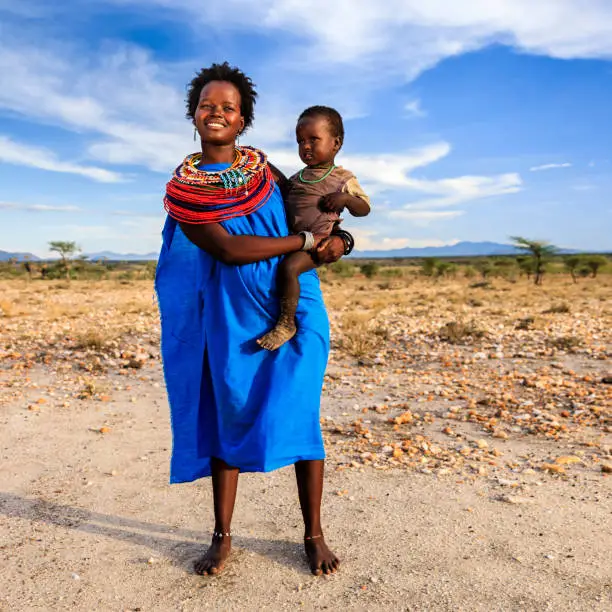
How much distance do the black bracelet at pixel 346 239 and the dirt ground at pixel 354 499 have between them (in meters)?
1.50

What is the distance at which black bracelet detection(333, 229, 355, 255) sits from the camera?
2920mm

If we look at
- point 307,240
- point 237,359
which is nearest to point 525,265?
point 307,240

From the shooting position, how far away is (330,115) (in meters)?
2.94

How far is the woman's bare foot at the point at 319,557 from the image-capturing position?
9.50 feet

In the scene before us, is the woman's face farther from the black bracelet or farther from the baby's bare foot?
the baby's bare foot

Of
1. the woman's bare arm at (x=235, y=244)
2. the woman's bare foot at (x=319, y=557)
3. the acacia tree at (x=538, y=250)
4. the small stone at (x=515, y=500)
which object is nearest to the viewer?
the woman's bare arm at (x=235, y=244)

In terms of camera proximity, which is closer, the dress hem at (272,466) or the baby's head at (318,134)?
the dress hem at (272,466)

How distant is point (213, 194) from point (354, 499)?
2.08m

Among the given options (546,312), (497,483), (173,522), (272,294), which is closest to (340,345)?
(497,483)

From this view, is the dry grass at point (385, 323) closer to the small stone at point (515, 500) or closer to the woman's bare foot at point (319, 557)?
the small stone at point (515, 500)

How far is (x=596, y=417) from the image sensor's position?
5.39m

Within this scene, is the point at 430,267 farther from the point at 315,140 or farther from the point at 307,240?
the point at 307,240

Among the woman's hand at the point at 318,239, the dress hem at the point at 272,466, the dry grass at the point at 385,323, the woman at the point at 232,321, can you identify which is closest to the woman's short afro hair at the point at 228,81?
the woman at the point at 232,321

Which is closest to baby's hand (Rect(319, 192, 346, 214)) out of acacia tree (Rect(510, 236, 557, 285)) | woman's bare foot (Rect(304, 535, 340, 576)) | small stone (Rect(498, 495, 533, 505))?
woman's bare foot (Rect(304, 535, 340, 576))
